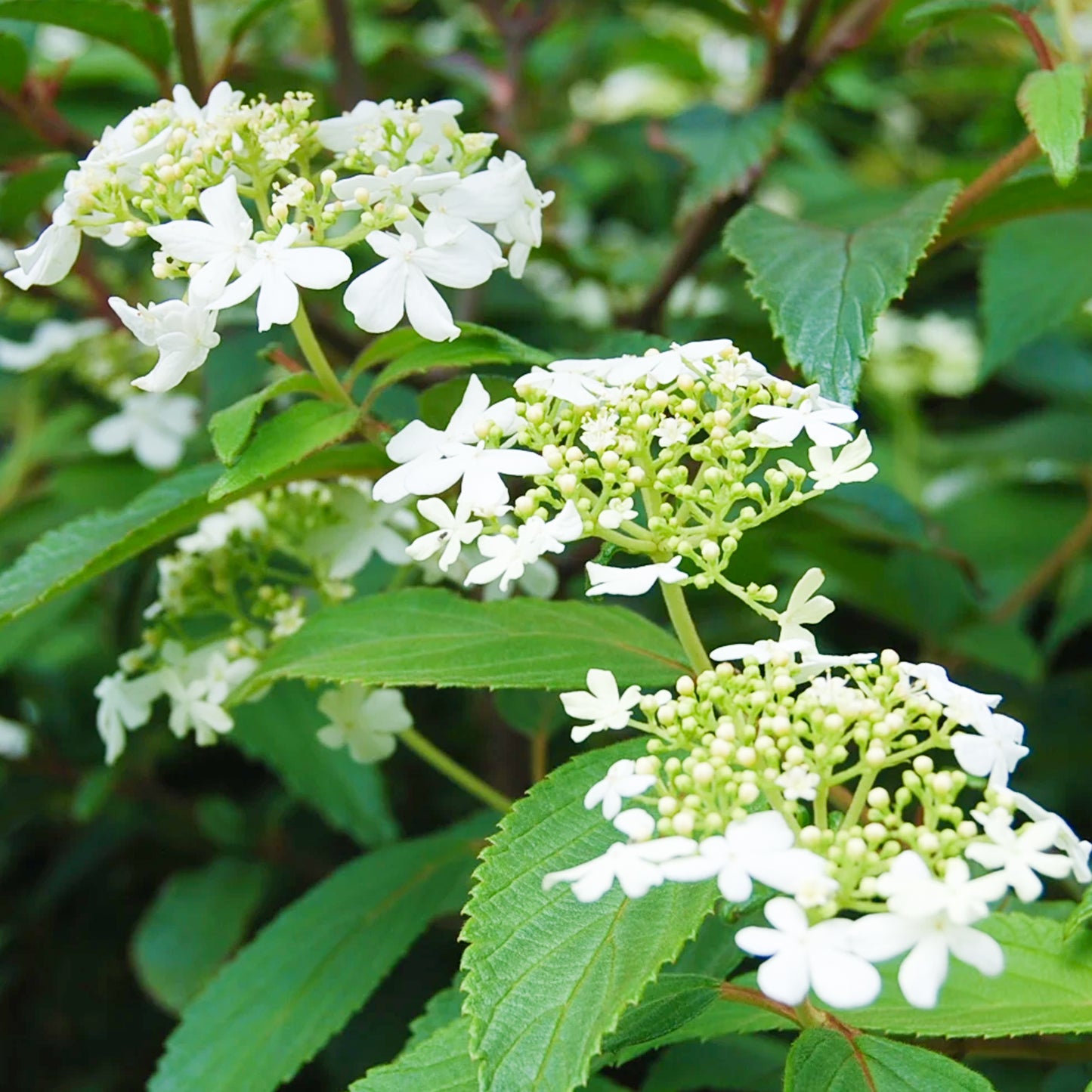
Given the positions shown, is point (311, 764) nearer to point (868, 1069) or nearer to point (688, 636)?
point (688, 636)

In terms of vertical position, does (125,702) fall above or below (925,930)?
below

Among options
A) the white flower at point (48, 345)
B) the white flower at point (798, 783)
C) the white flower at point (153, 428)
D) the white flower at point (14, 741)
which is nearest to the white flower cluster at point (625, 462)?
the white flower at point (798, 783)

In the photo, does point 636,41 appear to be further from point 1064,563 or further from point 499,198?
point 499,198

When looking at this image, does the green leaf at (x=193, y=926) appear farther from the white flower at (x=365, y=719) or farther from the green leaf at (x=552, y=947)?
the green leaf at (x=552, y=947)

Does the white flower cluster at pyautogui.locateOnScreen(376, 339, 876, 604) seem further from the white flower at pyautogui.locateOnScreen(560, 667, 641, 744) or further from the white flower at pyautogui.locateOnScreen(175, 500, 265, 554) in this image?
the white flower at pyautogui.locateOnScreen(175, 500, 265, 554)

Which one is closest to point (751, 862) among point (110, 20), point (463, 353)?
point (463, 353)

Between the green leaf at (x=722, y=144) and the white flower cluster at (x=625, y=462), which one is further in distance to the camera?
the green leaf at (x=722, y=144)

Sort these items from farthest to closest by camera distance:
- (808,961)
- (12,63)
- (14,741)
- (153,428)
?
(14,741), (153,428), (12,63), (808,961)

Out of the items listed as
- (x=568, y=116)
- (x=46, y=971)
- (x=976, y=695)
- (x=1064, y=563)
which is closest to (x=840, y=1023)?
(x=976, y=695)
